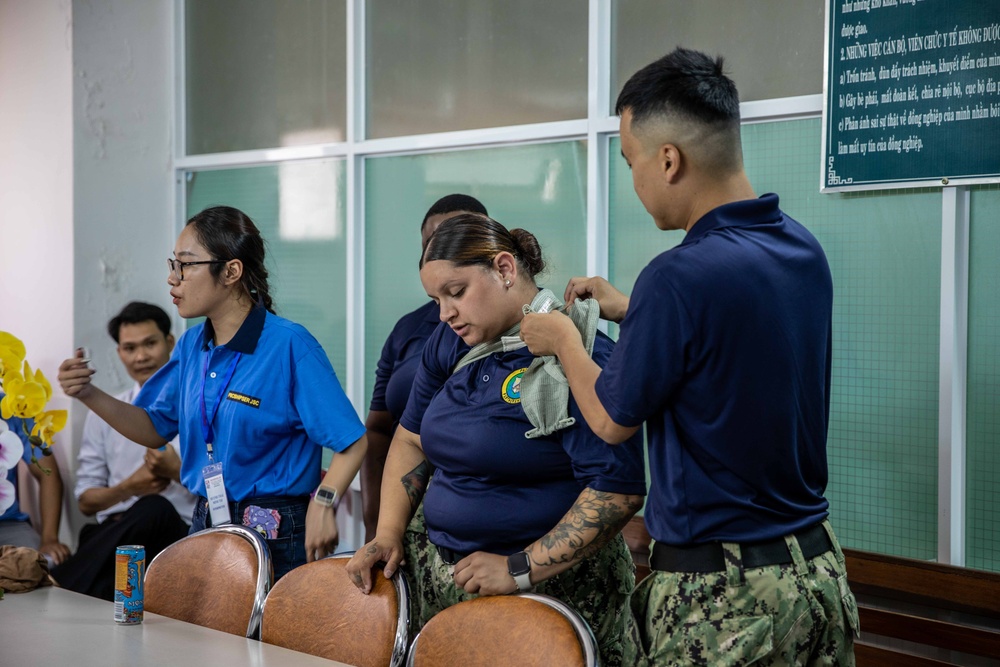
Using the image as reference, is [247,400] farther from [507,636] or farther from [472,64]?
[472,64]

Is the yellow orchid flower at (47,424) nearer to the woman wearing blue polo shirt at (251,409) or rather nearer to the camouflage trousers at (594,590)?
the woman wearing blue polo shirt at (251,409)

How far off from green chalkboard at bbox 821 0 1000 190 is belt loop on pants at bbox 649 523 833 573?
1410 millimetres

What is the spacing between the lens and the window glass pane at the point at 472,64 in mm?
3352

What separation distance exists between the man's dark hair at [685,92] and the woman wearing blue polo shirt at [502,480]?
571 mm

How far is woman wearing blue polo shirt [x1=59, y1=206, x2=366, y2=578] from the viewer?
247cm

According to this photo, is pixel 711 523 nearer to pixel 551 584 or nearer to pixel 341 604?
pixel 551 584

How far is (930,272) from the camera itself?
Result: 258cm

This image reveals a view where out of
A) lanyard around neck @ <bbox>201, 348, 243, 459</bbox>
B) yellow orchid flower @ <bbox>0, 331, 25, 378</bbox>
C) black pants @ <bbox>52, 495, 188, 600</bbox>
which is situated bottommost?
black pants @ <bbox>52, 495, 188, 600</bbox>

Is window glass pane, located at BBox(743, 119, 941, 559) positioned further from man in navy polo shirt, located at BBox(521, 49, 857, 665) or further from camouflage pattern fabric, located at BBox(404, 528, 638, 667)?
man in navy polo shirt, located at BBox(521, 49, 857, 665)

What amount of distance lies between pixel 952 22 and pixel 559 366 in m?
1.49

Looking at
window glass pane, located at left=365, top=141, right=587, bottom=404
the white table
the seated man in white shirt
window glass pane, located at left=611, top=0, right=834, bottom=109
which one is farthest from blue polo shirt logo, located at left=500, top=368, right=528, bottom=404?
the seated man in white shirt

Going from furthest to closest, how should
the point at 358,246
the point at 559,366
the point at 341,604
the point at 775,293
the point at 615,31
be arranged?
the point at 358,246
the point at 615,31
the point at 341,604
the point at 559,366
the point at 775,293

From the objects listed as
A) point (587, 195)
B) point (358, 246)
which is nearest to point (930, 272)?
point (587, 195)

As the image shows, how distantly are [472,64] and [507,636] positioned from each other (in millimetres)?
2441
